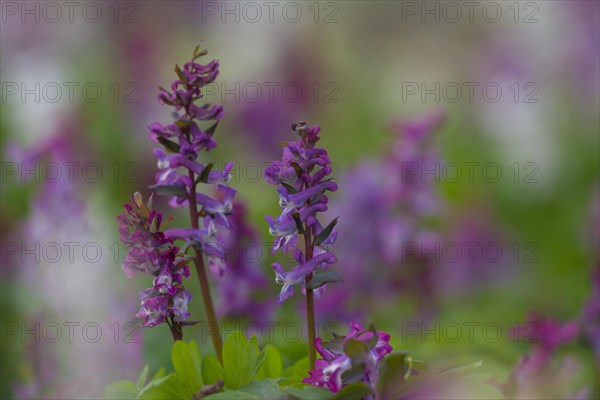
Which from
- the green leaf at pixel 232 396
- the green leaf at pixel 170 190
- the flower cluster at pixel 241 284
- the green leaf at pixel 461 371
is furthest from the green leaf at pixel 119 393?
the flower cluster at pixel 241 284

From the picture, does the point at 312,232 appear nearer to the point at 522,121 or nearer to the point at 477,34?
the point at 522,121

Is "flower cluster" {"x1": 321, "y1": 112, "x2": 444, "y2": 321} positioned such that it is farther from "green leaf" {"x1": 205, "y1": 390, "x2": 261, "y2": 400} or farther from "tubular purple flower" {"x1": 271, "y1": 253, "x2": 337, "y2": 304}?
"green leaf" {"x1": 205, "y1": 390, "x2": 261, "y2": 400}

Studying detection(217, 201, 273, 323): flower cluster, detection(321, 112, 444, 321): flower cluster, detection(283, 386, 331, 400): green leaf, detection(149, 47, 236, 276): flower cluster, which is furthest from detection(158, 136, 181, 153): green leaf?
detection(321, 112, 444, 321): flower cluster

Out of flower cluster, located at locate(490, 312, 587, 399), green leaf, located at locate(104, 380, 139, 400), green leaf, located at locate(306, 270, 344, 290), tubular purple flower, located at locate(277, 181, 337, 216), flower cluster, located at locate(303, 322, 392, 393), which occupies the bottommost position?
flower cluster, located at locate(490, 312, 587, 399)

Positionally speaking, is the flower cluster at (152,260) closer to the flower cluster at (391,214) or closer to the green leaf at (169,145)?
the green leaf at (169,145)

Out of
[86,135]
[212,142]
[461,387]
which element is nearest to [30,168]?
A: [86,135]

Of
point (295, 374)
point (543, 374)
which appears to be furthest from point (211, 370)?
point (543, 374)

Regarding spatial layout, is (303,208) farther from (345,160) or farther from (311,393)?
(345,160)
